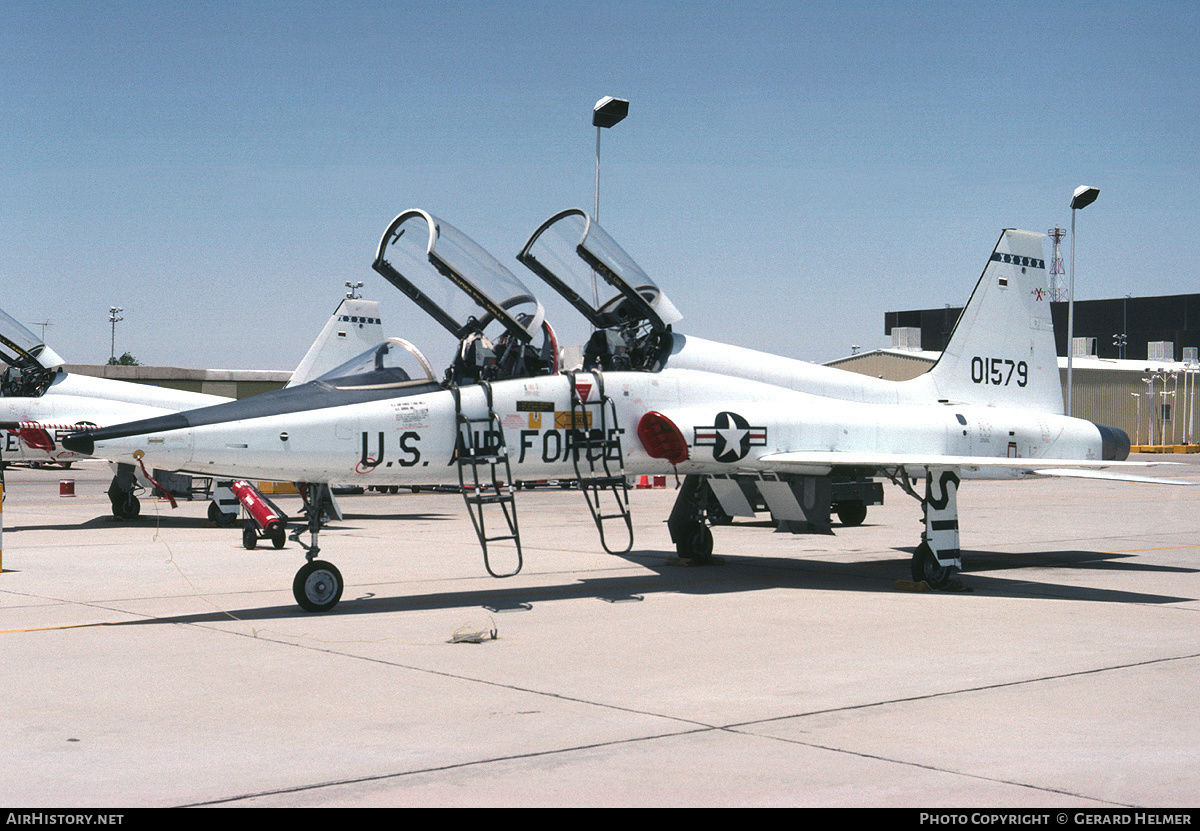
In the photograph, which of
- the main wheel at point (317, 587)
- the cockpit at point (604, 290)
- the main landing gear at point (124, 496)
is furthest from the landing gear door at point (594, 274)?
the main landing gear at point (124, 496)

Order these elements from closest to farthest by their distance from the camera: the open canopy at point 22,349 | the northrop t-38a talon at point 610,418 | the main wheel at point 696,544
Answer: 1. the northrop t-38a talon at point 610,418
2. the main wheel at point 696,544
3. the open canopy at point 22,349

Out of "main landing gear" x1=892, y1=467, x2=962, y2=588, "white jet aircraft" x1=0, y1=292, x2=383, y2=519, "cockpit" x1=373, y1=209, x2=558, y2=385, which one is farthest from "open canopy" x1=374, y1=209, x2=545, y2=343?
"white jet aircraft" x1=0, y1=292, x2=383, y2=519

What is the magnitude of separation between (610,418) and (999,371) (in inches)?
267

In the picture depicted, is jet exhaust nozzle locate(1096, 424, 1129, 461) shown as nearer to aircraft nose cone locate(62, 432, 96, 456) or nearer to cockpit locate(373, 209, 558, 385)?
cockpit locate(373, 209, 558, 385)

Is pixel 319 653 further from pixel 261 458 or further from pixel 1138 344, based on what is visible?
pixel 1138 344

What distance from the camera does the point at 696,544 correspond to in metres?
15.1

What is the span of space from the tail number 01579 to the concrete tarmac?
2.59 metres

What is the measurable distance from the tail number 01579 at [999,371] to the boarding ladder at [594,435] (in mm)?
6273

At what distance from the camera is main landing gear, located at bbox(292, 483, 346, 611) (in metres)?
10.7

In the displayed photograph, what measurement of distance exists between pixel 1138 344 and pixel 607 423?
90676 millimetres

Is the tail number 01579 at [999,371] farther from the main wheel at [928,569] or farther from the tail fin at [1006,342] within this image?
the main wheel at [928,569]

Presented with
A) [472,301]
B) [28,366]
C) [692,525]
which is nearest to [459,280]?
[472,301]

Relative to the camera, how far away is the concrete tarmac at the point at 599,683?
5.34 meters
